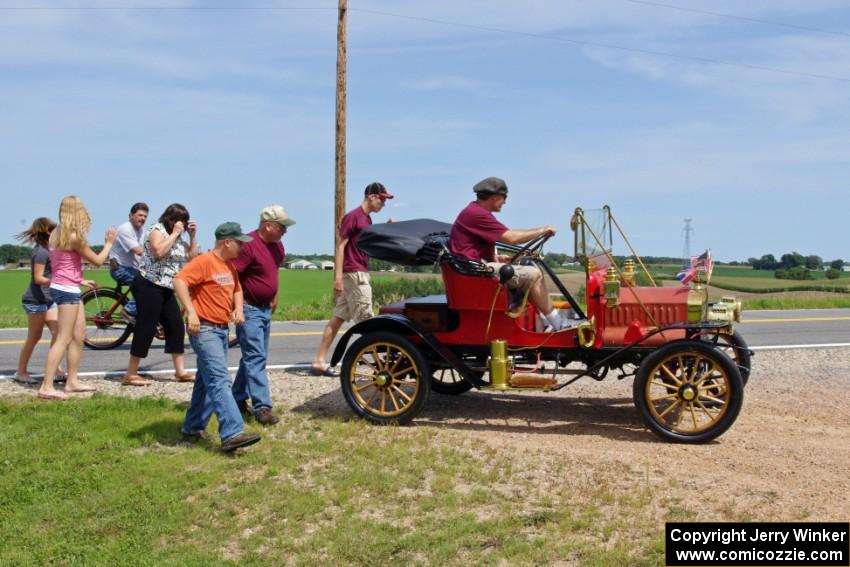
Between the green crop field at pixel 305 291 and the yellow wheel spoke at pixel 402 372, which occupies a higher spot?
the green crop field at pixel 305 291

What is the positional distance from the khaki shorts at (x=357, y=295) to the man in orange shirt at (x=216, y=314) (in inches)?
A: 105

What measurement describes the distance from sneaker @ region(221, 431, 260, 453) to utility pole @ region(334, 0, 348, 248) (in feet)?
42.8

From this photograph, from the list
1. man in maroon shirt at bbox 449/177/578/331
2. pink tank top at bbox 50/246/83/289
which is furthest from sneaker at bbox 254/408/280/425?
pink tank top at bbox 50/246/83/289

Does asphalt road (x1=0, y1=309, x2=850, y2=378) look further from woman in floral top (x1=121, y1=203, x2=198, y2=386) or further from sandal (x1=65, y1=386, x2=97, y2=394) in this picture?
sandal (x1=65, y1=386, x2=97, y2=394)

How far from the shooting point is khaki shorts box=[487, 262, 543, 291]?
7.14 metres

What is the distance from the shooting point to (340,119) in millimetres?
19875

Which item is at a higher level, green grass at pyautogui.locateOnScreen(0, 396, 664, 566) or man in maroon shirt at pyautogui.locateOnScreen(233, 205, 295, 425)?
man in maroon shirt at pyautogui.locateOnScreen(233, 205, 295, 425)

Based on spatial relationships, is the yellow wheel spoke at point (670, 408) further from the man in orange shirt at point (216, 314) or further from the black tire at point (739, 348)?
the man in orange shirt at point (216, 314)

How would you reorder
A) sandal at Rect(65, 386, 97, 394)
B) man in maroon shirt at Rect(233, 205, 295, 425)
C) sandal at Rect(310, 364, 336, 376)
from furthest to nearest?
sandal at Rect(310, 364, 336, 376) → sandal at Rect(65, 386, 97, 394) → man in maroon shirt at Rect(233, 205, 295, 425)

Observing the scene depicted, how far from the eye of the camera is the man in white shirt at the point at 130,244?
9938mm

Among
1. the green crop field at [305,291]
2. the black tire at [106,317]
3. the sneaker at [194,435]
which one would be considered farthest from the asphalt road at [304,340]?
the sneaker at [194,435]

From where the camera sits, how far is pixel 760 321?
17.0 metres

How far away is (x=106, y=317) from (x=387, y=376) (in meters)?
6.49

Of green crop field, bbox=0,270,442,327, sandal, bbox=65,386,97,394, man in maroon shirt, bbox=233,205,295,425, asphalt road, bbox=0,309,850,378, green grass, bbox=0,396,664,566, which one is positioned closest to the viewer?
green grass, bbox=0,396,664,566
